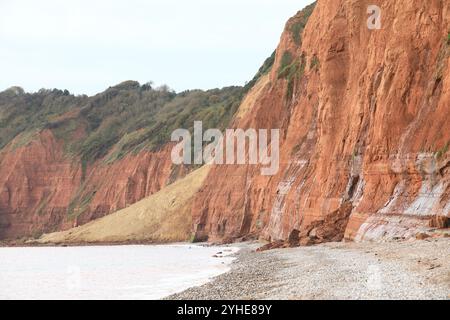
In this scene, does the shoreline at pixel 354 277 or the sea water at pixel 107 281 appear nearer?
the shoreline at pixel 354 277

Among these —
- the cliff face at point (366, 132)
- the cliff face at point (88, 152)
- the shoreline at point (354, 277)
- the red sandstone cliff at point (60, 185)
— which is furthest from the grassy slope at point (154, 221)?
the shoreline at point (354, 277)

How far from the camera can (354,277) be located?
16.7 meters

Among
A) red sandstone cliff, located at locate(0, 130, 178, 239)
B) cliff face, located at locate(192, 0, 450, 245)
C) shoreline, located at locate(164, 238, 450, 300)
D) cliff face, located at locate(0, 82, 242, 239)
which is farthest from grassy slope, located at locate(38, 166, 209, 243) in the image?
shoreline, located at locate(164, 238, 450, 300)

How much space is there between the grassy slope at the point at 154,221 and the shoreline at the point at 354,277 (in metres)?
46.5

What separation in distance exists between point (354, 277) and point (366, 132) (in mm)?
20675

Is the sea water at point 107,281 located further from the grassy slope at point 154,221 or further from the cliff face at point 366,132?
the grassy slope at point 154,221

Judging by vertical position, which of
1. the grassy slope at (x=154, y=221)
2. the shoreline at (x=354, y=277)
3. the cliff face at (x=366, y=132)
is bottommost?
the grassy slope at (x=154, y=221)

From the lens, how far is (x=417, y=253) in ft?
65.3

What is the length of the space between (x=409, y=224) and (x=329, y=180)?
12971mm

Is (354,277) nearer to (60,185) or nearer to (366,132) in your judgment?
(366,132)

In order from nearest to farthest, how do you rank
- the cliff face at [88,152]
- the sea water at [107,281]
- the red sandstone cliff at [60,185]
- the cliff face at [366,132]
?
1. the sea water at [107,281]
2. the cliff face at [366,132]
3. the red sandstone cliff at [60,185]
4. the cliff face at [88,152]

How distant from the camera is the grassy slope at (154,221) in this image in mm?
71694

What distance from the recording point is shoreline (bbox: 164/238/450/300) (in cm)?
1399
